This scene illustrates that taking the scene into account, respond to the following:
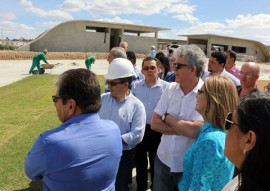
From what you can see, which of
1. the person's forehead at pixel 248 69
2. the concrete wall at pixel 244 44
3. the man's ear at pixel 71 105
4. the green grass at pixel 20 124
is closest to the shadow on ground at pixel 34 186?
the green grass at pixel 20 124

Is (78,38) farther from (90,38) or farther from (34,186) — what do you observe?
(34,186)

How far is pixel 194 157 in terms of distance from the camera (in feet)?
6.83

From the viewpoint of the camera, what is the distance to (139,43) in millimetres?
46125

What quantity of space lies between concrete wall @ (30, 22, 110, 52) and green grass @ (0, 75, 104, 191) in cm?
2863

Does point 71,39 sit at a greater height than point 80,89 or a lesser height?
greater

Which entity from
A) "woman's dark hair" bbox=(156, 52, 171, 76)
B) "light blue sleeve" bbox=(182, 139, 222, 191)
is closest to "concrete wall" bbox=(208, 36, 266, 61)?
"woman's dark hair" bbox=(156, 52, 171, 76)

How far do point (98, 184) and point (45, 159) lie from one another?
1.49ft

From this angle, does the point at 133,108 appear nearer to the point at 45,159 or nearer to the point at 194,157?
the point at 194,157

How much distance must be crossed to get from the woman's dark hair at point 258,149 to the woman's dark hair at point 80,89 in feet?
3.42

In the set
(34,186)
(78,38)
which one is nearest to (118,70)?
(34,186)

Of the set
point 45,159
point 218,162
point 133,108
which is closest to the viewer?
point 45,159

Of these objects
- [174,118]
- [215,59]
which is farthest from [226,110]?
[215,59]

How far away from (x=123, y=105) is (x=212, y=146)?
149cm

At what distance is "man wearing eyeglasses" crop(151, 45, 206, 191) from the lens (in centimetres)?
284
